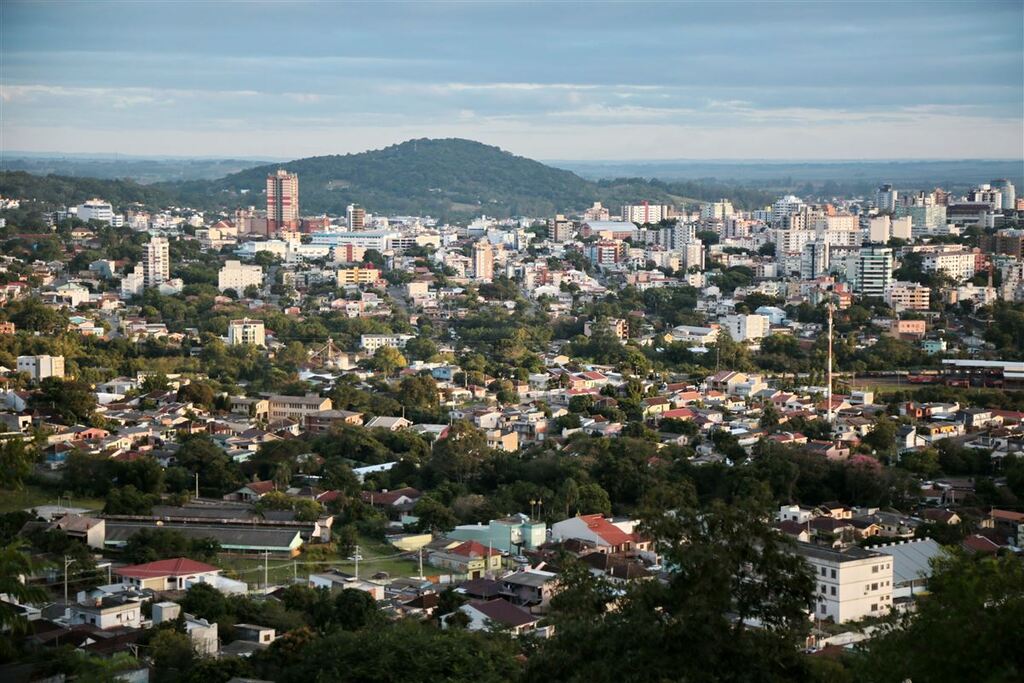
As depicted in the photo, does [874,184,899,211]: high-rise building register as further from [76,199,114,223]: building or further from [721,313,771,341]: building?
[721,313,771,341]: building

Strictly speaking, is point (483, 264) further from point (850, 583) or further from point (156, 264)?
point (850, 583)

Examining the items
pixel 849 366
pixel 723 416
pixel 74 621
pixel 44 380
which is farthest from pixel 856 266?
pixel 74 621

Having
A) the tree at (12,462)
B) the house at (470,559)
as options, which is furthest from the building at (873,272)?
the tree at (12,462)

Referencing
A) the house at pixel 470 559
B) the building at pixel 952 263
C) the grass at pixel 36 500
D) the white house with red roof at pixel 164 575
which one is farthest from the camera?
the building at pixel 952 263

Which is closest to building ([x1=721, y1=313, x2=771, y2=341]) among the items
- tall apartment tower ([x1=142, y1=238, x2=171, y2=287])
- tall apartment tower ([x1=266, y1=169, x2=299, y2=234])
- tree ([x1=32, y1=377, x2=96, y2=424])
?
tall apartment tower ([x1=142, y1=238, x2=171, y2=287])

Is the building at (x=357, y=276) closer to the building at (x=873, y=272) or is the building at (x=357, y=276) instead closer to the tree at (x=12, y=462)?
the building at (x=873, y=272)
